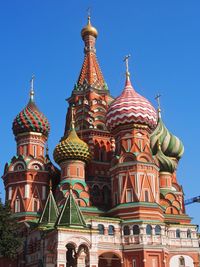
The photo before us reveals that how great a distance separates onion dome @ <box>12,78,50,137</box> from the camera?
139 ft

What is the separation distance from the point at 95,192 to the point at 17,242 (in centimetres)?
1230

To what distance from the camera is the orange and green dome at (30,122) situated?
139 ft

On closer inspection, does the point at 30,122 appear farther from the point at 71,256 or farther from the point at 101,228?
the point at 71,256

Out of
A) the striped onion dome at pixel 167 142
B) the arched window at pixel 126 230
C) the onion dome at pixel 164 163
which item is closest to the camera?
the arched window at pixel 126 230

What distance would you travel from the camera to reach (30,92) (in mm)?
45875

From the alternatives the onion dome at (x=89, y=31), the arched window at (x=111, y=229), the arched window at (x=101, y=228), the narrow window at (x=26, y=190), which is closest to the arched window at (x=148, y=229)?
the arched window at (x=111, y=229)

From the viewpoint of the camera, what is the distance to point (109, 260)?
35719 millimetres

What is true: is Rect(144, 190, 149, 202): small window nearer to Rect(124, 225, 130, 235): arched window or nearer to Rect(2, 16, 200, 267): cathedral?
Rect(2, 16, 200, 267): cathedral

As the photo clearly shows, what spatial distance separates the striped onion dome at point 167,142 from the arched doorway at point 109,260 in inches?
451

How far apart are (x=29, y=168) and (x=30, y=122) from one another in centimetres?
434

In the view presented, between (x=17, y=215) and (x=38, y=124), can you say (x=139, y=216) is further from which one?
(x=38, y=124)

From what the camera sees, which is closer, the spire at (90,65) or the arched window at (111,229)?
the arched window at (111,229)

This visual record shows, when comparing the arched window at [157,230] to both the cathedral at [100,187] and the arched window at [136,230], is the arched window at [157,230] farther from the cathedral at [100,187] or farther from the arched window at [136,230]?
the arched window at [136,230]

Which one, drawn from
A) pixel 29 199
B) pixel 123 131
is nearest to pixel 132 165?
pixel 123 131
